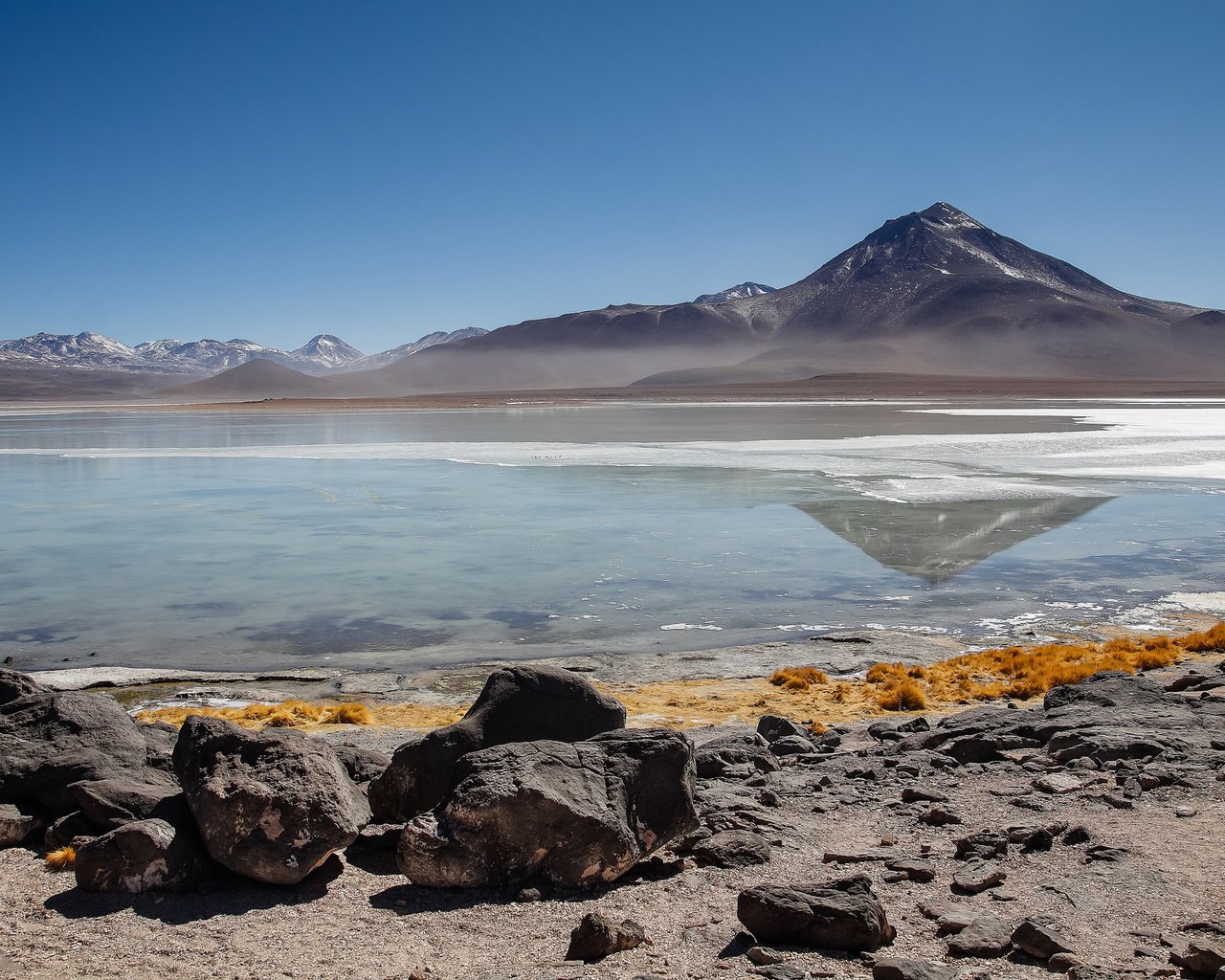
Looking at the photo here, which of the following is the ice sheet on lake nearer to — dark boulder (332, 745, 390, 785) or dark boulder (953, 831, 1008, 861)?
dark boulder (953, 831, 1008, 861)

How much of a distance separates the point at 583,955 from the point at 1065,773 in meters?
2.87

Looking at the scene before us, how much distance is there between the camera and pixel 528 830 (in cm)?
411

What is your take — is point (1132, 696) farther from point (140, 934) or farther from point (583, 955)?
point (140, 934)

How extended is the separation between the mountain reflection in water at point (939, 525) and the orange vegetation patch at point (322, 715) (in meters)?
6.52

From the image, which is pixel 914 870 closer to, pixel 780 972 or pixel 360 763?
pixel 780 972

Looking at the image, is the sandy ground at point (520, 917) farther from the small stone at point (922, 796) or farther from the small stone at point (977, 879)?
the small stone at point (922, 796)

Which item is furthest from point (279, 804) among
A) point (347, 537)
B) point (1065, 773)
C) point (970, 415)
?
point (970, 415)

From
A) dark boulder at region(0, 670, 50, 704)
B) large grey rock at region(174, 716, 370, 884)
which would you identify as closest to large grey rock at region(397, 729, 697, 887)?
large grey rock at region(174, 716, 370, 884)

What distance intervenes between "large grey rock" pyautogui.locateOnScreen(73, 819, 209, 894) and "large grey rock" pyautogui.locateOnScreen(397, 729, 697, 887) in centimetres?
81

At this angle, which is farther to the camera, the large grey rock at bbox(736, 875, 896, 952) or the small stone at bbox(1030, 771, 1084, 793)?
the small stone at bbox(1030, 771, 1084, 793)

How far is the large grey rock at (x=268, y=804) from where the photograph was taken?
4.12m

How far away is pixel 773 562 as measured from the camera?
12.6 metres

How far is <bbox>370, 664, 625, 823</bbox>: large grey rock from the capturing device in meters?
4.75

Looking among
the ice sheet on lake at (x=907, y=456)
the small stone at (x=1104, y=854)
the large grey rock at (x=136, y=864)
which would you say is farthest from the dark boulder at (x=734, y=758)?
the ice sheet on lake at (x=907, y=456)
